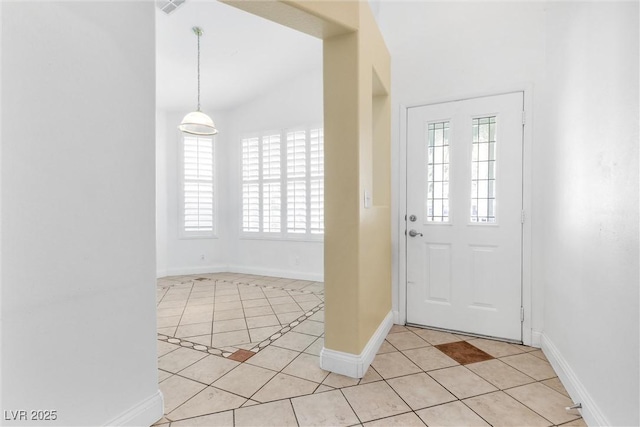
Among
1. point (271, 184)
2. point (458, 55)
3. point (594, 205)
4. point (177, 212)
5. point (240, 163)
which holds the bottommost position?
point (177, 212)

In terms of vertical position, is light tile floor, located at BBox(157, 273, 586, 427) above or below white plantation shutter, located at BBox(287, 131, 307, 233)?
below

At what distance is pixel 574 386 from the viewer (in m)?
1.75

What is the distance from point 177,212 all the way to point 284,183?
6.43 feet

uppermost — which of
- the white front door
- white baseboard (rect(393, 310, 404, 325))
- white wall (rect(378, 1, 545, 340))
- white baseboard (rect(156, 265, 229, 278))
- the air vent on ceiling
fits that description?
the air vent on ceiling

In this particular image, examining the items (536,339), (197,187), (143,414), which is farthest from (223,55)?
(536,339)

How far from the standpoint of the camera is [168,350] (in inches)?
94.7

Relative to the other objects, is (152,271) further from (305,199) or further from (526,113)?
(305,199)

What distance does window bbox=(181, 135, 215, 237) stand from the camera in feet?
17.2

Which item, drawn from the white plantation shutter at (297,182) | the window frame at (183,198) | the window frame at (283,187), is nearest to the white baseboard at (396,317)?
the window frame at (283,187)

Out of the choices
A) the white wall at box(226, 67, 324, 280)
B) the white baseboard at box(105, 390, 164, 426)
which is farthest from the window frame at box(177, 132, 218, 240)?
the white baseboard at box(105, 390, 164, 426)

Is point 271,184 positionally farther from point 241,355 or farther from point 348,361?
point 348,361

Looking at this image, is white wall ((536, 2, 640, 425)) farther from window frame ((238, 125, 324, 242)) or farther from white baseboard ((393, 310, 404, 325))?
window frame ((238, 125, 324, 242))

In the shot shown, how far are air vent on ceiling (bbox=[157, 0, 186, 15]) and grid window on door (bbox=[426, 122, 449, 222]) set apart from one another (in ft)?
8.59

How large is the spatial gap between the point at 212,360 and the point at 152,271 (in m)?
1.06
